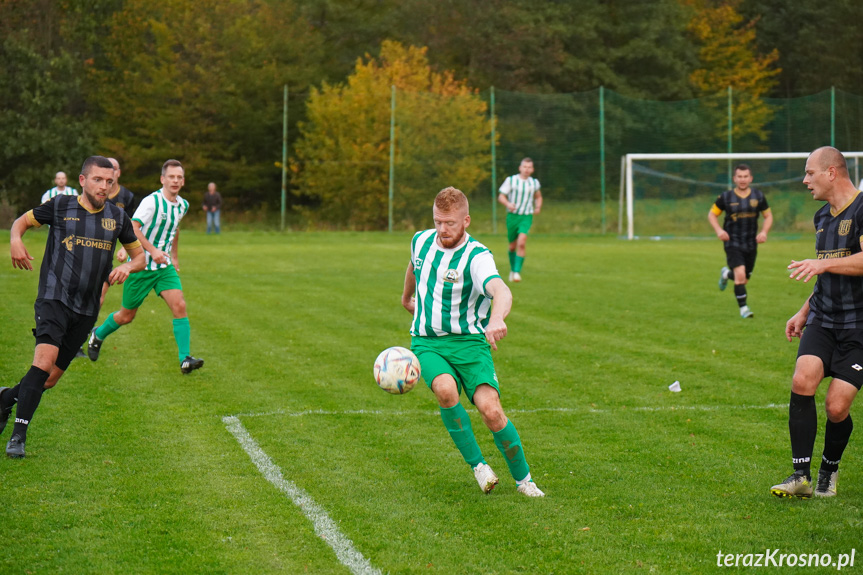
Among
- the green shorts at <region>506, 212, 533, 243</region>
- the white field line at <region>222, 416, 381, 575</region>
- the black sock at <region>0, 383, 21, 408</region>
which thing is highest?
the green shorts at <region>506, 212, 533, 243</region>

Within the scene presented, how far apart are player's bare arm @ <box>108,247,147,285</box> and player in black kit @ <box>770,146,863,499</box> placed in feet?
14.3

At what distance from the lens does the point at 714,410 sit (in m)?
8.12

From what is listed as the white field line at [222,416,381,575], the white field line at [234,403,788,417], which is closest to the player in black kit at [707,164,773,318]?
the white field line at [234,403,788,417]

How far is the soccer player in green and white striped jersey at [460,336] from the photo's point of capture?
18.4 ft

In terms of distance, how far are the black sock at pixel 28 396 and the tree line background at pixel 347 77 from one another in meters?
27.5

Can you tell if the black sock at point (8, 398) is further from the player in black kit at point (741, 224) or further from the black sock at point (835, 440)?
the player in black kit at point (741, 224)

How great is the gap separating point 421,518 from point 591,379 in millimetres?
4417

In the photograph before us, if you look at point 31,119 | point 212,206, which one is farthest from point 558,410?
point 31,119

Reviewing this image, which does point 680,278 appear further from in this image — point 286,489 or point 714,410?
point 286,489

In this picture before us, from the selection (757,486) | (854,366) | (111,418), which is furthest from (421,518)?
(111,418)

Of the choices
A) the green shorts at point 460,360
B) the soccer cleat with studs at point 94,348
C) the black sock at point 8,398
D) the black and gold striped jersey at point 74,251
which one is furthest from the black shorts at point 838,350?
the soccer cleat with studs at point 94,348

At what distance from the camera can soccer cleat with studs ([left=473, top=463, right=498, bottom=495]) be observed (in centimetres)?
567

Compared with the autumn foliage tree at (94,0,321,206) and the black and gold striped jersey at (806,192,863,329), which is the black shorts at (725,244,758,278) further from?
the autumn foliage tree at (94,0,321,206)

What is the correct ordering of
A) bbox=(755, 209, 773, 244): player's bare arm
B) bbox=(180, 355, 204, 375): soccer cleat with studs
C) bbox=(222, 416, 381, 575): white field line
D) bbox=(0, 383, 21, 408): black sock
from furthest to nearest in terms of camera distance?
bbox=(755, 209, 773, 244): player's bare arm
bbox=(180, 355, 204, 375): soccer cleat with studs
bbox=(0, 383, 21, 408): black sock
bbox=(222, 416, 381, 575): white field line
